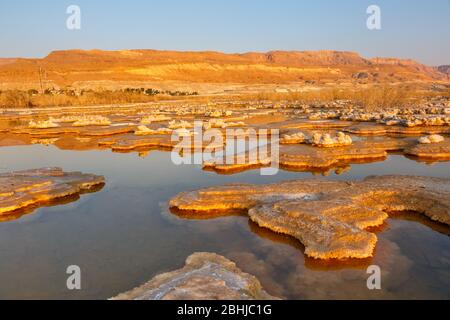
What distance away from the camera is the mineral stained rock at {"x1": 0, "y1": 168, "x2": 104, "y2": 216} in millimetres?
8873

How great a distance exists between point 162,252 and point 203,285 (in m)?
1.84

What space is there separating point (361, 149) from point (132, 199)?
7.99 m

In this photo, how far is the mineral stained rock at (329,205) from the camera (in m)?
6.33

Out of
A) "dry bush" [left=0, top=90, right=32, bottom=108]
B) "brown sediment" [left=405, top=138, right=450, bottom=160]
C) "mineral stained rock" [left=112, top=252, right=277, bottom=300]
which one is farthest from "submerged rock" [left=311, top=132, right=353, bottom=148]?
"dry bush" [left=0, top=90, right=32, bottom=108]

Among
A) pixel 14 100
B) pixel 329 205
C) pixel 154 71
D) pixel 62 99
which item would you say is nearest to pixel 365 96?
pixel 329 205

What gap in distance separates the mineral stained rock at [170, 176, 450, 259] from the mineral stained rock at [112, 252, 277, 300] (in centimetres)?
140

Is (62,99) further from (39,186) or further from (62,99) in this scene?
(39,186)

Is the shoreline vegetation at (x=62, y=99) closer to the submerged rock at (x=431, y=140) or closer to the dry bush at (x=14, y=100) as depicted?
the dry bush at (x=14, y=100)

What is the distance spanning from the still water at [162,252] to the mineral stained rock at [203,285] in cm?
36

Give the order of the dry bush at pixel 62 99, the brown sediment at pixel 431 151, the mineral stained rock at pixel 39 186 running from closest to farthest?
the mineral stained rock at pixel 39 186
the brown sediment at pixel 431 151
the dry bush at pixel 62 99

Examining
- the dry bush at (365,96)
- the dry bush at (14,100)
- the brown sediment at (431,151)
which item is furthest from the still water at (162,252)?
the dry bush at (14,100)

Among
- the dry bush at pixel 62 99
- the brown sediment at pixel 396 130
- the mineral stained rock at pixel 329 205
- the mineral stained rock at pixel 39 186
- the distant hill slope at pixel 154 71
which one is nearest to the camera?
the mineral stained rock at pixel 329 205

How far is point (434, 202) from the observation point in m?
7.97

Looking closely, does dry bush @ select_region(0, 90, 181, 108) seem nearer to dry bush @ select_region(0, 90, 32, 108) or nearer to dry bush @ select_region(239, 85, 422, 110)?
dry bush @ select_region(0, 90, 32, 108)
